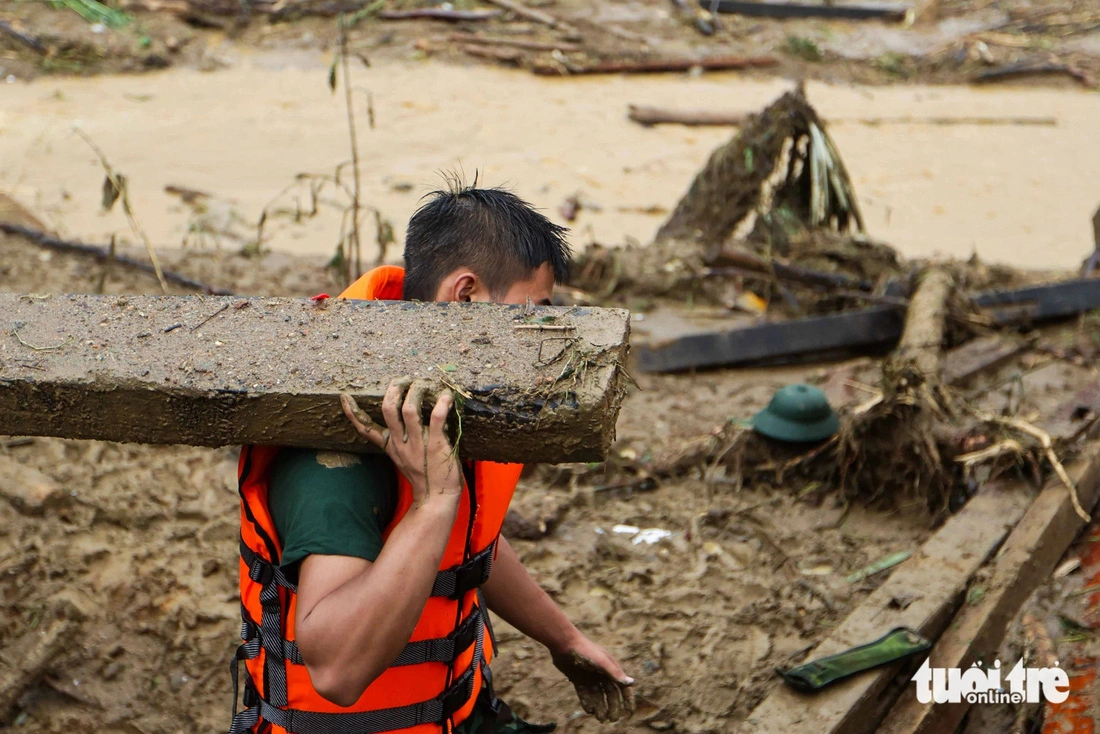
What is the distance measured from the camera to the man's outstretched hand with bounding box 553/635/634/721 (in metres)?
2.42

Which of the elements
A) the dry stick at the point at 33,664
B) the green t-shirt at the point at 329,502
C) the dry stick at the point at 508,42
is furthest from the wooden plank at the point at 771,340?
the dry stick at the point at 508,42

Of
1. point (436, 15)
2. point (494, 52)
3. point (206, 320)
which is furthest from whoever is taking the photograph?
point (436, 15)

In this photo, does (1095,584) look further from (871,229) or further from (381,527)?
(871,229)

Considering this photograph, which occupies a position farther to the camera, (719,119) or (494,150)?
(719,119)

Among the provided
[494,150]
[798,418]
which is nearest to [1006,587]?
[798,418]

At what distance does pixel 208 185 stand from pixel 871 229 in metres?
5.44

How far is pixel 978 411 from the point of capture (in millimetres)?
3896

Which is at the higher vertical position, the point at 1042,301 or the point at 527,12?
the point at 527,12

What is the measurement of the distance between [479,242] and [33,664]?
1.95 meters

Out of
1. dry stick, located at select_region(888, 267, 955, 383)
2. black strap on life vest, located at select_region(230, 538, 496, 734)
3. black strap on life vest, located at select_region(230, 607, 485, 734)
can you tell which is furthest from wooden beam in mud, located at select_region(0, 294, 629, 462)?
dry stick, located at select_region(888, 267, 955, 383)

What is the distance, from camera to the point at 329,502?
1624 millimetres

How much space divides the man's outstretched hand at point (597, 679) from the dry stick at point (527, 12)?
11.4 metres

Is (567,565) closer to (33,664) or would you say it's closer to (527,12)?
(33,664)

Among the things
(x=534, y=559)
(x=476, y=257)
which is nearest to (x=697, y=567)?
(x=534, y=559)
